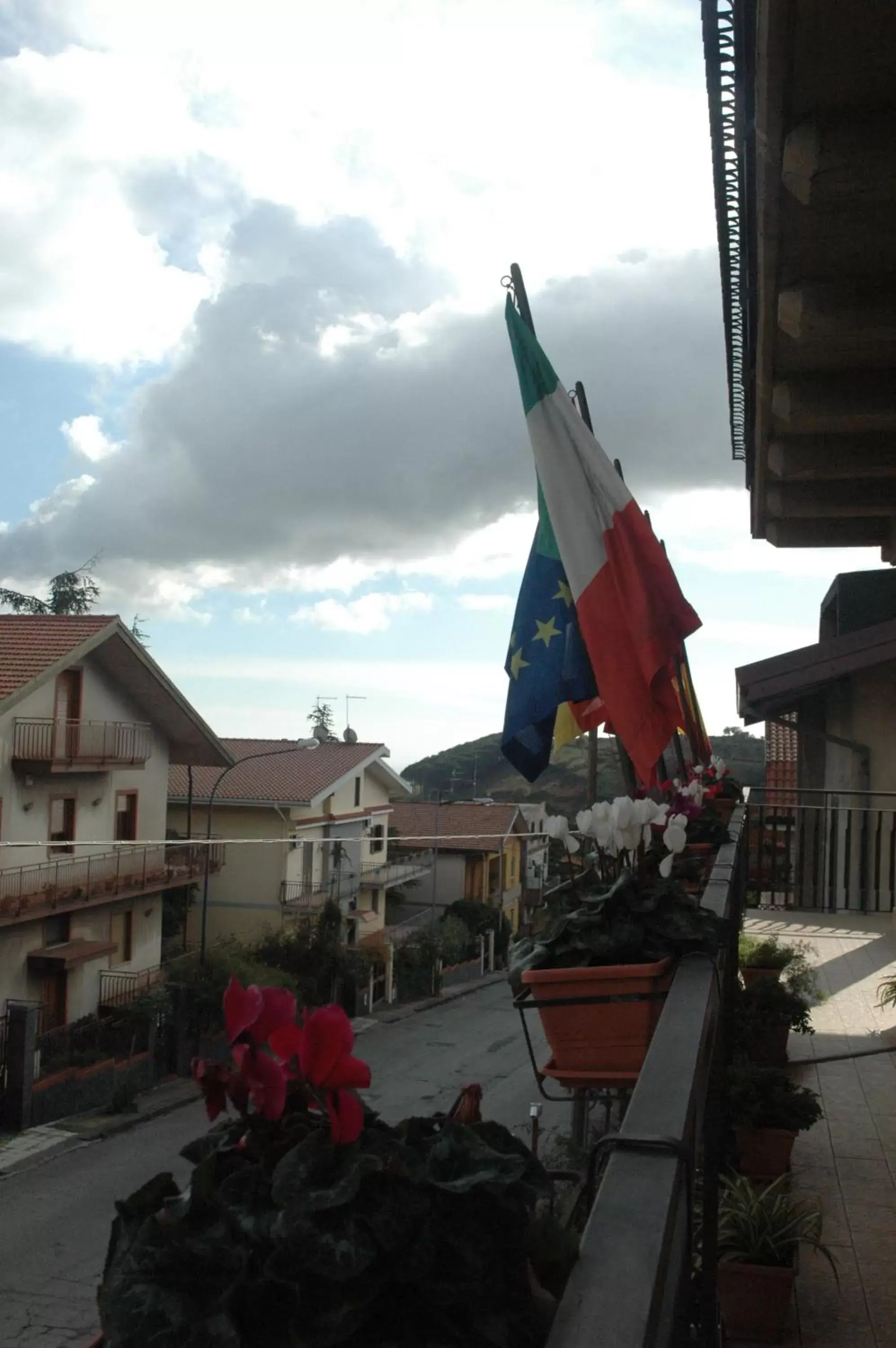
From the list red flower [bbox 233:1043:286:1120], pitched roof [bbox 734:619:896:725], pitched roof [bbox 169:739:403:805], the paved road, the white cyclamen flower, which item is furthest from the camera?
pitched roof [bbox 169:739:403:805]

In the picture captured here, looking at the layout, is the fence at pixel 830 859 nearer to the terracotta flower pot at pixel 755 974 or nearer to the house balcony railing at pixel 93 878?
the terracotta flower pot at pixel 755 974

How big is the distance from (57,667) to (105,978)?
184 inches

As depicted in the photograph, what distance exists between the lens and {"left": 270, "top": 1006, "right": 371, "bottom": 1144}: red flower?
A: 92 centimetres

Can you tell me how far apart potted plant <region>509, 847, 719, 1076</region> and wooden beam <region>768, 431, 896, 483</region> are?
3.97m

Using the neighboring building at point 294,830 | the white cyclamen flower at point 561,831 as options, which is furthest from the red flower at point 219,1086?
the neighboring building at point 294,830

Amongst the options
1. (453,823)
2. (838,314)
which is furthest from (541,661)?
(453,823)

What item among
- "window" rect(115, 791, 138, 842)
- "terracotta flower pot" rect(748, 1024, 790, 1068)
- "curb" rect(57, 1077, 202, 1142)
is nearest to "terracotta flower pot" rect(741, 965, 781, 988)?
"terracotta flower pot" rect(748, 1024, 790, 1068)

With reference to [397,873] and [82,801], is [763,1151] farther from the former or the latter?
[397,873]

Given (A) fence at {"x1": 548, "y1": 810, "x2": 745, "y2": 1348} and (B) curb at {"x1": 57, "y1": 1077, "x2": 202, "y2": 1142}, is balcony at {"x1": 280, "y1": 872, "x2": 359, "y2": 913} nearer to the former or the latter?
(B) curb at {"x1": 57, "y1": 1077, "x2": 202, "y2": 1142}

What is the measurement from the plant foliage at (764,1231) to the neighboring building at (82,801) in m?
13.2

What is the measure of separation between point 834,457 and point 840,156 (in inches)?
109

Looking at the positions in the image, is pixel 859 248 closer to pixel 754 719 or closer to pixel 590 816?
pixel 590 816

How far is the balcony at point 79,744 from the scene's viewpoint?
17062 millimetres

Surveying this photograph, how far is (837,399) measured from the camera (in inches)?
196
